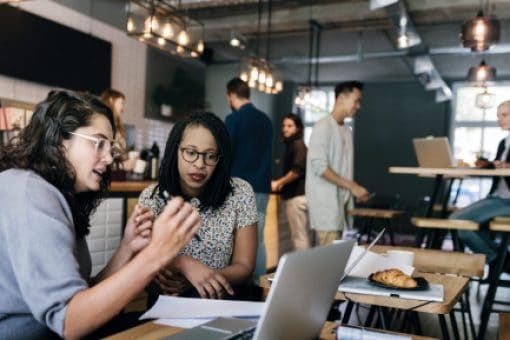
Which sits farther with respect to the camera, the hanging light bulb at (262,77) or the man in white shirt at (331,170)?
the hanging light bulb at (262,77)

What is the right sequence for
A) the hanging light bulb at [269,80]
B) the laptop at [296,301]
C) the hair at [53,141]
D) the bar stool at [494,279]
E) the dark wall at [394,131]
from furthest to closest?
the dark wall at [394,131] < the hanging light bulb at [269,80] < the bar stool at [494,279] < the hair at [53,141] < the laptop at [296,301]

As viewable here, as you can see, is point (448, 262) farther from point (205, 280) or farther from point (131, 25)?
point (131, 25)

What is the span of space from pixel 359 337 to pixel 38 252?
2.05ft

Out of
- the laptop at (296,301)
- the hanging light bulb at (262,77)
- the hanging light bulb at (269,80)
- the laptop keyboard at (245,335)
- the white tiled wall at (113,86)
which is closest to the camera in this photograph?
the laptop at (296,301)

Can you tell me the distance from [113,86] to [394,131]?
22.8ft

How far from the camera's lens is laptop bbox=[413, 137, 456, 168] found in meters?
4.04

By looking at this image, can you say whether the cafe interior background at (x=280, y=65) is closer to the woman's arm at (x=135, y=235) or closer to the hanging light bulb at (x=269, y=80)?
the hanging light bulb at (x=269, y=80)

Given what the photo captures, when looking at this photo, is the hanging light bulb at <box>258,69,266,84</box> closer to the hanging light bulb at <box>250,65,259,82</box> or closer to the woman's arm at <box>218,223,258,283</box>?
the hanging light bulb at <box>250,65,259,82</box>

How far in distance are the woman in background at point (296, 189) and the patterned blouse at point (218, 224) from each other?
10.4 ft

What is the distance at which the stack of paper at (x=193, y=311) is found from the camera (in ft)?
3.67

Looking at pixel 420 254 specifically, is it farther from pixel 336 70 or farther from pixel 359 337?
pixel 336 70

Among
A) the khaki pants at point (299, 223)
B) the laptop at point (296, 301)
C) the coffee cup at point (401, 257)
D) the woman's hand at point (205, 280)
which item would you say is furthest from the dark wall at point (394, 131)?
the laptop at point (296, 301)

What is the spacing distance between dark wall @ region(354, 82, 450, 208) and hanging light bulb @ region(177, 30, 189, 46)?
25.8ft

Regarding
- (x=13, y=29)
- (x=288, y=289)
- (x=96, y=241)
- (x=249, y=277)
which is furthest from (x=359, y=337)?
(x=13, y=29)
